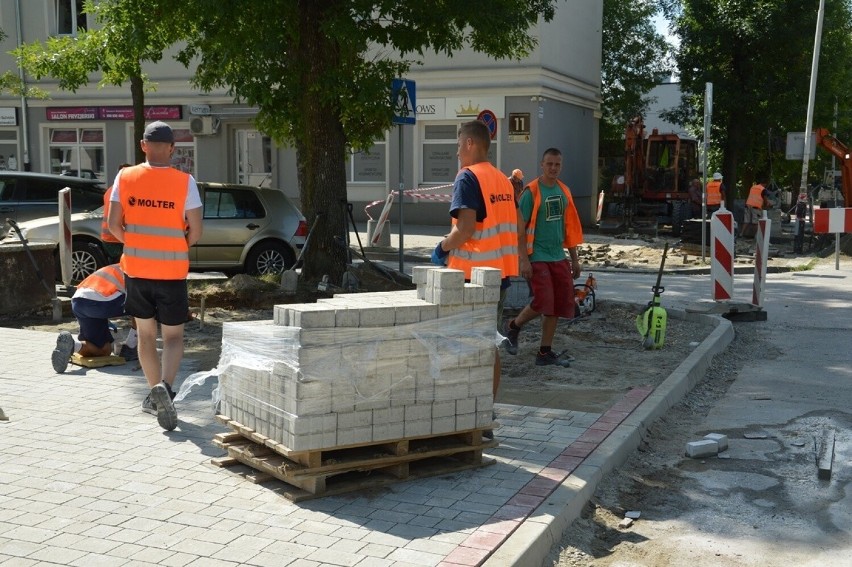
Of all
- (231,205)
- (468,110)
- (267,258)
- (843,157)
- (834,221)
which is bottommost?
(267,258)

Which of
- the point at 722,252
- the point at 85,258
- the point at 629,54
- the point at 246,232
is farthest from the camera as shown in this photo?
the point at 629,54

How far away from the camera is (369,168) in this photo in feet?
97.2

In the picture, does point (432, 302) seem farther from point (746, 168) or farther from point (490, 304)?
point (746, 168)

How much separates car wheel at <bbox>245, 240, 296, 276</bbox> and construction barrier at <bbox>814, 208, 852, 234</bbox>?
962cm

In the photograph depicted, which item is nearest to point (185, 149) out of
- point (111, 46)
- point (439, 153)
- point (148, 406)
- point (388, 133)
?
point (388, 133)

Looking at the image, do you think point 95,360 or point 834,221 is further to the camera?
point 834,221

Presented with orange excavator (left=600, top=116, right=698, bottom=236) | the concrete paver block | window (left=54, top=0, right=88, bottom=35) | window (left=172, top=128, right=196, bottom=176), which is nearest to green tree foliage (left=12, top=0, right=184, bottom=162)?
the concrete paver block

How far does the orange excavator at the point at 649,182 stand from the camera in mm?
28859

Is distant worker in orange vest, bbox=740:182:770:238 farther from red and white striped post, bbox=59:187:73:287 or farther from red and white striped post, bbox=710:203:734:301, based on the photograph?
red and white striped post, bbox=59:187:73:287

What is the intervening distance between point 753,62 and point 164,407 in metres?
28.2

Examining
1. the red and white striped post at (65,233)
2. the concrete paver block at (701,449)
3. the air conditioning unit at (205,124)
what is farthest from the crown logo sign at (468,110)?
the concrete paver block at (701,449)

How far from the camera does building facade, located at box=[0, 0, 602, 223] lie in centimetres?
2703

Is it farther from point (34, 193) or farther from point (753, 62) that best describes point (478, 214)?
point (753, 62)

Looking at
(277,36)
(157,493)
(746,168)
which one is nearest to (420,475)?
(157,493)
